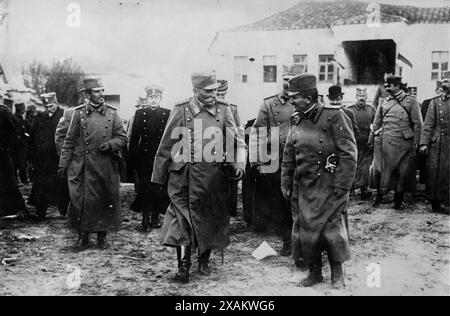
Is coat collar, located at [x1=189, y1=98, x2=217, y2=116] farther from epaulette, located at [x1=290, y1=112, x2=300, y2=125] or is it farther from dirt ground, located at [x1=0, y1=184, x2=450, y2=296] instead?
dirt ground, located at [x1=0, y1=184, x2=450, y2=296]

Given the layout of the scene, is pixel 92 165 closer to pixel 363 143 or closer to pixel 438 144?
pixel 438 144

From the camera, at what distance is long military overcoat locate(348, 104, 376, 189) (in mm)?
11141

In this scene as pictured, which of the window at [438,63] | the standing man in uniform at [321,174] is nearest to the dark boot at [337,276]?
the standing man in uniform at [321,174]

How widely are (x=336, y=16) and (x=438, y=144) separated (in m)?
20.8

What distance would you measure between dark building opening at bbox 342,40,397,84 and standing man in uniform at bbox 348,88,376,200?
61.3 ft

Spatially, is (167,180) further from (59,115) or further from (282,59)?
(282,59)

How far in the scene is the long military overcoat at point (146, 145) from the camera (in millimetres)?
8766

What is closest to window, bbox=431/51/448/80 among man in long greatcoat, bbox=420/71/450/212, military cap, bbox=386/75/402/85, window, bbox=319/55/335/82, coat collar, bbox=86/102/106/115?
window, bbox=319/55/335/82

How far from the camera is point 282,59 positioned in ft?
95.2

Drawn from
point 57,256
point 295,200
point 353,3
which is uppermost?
point 353,3

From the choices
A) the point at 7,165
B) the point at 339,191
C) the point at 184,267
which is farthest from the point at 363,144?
the point at 7,165
